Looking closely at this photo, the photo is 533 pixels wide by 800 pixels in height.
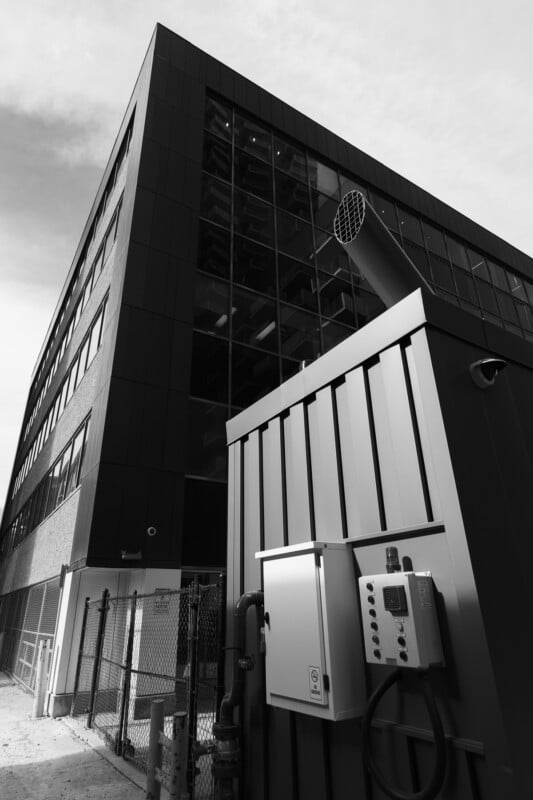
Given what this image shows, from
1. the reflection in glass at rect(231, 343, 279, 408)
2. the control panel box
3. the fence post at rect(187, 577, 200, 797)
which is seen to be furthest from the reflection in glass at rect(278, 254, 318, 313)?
the control panel box

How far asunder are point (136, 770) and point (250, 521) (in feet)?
12.4

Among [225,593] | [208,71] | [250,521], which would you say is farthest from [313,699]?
[208,71]

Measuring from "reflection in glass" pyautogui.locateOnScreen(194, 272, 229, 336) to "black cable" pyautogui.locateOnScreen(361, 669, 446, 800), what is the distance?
33.0ft

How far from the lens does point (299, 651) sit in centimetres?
345

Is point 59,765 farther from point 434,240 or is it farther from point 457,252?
point 457,252

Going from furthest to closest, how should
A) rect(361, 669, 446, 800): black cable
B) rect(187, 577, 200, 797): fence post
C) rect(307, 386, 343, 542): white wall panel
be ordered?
1. rect(187, 577, 200, 797): fence post
2. rect(307, 386, 343, 542): white wall panel
3. rect(361, 669, 446, 800): black cable

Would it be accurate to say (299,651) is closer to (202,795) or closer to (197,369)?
(202,795)

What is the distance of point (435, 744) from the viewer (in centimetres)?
266

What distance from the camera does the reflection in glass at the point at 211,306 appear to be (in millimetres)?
12229

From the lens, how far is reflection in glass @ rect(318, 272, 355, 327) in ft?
50.0

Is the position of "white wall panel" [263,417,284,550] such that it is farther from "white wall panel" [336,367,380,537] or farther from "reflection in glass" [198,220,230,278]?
"reflection in glass" [198,220,230,278]

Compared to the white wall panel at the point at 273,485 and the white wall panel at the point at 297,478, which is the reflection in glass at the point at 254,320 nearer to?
the white wall panel at the point at 273,485

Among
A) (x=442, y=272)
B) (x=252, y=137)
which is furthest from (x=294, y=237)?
(x=442, y=272)

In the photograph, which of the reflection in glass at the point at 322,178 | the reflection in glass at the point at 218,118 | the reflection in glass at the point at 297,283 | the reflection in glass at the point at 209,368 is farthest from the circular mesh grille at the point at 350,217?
the reflection in glass at the point at 322,178
